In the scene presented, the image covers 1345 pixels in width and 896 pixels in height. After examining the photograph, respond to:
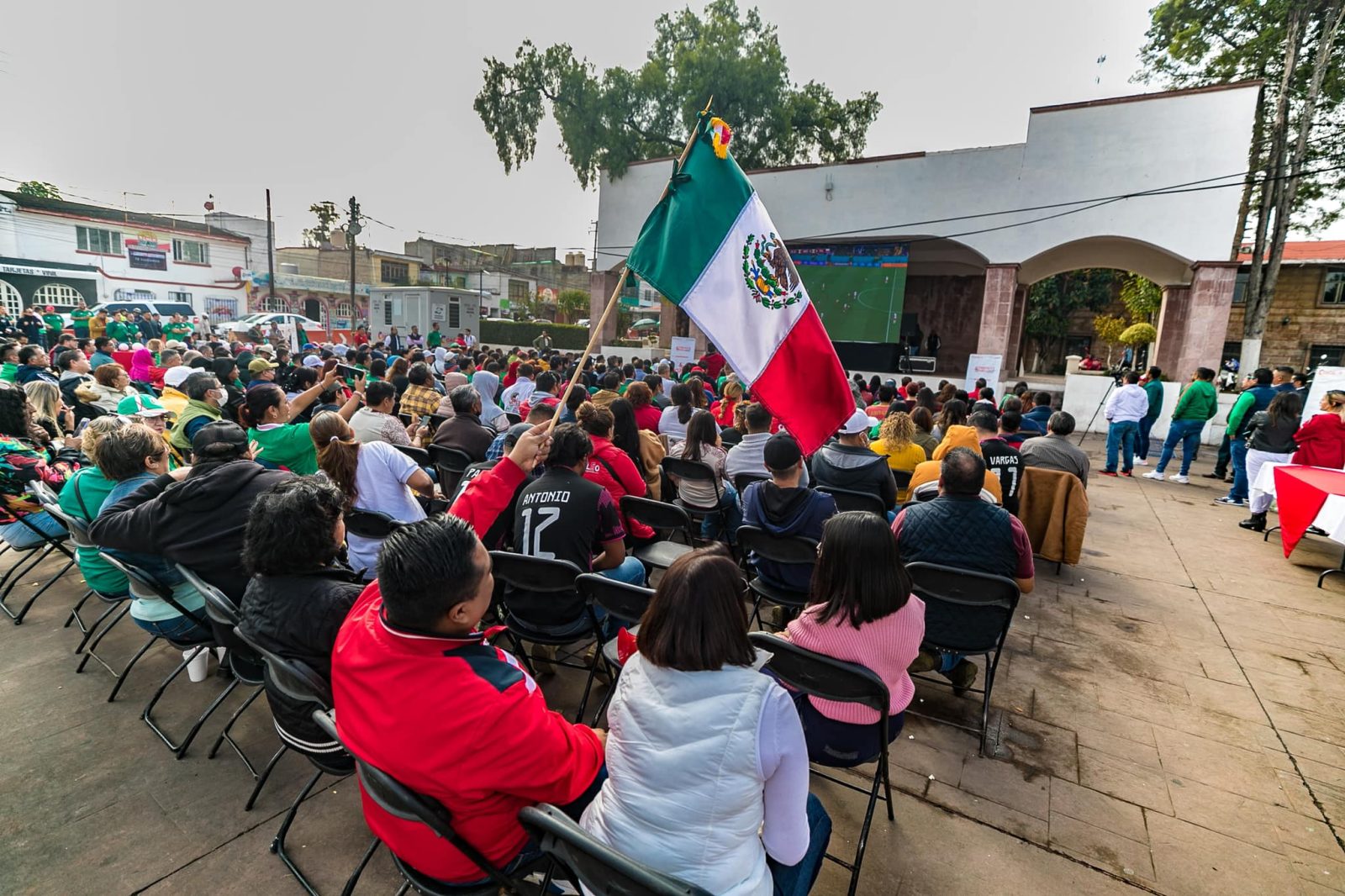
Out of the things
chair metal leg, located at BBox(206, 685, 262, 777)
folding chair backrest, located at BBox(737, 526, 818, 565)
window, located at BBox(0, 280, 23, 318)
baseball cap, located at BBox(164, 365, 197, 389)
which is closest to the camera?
chair metal leg, located at BBox(206, 685, 262, 777)

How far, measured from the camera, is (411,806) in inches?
52.4

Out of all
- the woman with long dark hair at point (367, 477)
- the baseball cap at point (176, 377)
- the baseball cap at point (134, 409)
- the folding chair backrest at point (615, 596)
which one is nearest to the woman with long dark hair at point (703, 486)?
the woman with long dark hair at point (367, 477)

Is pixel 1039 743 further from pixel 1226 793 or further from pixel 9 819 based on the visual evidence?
pixel 9 819

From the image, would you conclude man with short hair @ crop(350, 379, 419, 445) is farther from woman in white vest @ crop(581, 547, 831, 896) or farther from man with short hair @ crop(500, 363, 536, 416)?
woman in white vest @ crop(581, 547, 831, 896)

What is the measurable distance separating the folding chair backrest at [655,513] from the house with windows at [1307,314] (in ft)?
93.4

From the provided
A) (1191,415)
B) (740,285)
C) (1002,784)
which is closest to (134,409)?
(740,285)

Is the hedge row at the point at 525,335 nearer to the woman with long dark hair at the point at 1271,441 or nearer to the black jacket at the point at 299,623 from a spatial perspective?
the woman with long dark hair at the point at 1271,441

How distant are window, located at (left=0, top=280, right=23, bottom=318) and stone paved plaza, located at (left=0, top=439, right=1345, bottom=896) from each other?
33374 mm

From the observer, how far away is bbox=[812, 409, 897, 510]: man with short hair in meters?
4.14

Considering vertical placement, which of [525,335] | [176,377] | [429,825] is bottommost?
[429,825]

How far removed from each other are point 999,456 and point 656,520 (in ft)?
10.1

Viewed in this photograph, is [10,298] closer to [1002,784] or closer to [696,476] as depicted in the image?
[696,476]

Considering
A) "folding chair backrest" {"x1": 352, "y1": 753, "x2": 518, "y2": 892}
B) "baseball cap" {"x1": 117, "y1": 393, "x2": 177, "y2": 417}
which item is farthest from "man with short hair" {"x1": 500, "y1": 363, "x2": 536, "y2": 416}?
"folding chair backrest" {"x1": 352, "y1": 753, "x2": 518, "y2": 892}

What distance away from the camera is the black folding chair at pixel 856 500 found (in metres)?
3.95
